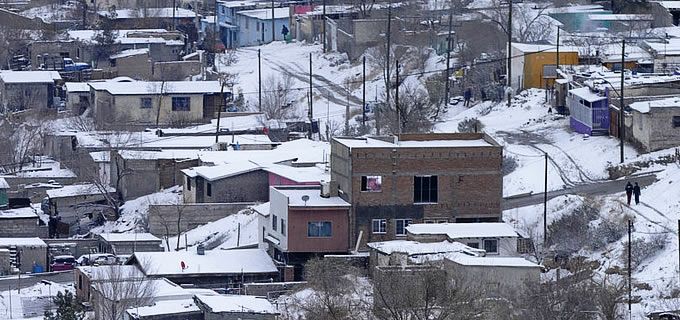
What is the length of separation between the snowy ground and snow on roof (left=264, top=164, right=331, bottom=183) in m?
5.61

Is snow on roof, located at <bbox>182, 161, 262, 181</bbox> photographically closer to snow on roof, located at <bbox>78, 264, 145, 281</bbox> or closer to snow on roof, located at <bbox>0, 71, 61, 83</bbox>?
snow on roof, located at <bbox>78, 264, 145, 281</bbox>

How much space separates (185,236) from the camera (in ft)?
142

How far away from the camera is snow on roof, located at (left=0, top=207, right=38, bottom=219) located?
45841 millimetres

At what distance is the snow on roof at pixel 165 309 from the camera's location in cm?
3388

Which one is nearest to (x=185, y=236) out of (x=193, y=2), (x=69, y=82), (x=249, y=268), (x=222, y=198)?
(x=222, y=198)

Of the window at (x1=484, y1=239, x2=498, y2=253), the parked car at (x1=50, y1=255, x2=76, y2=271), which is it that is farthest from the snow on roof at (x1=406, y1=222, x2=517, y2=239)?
the parked car at (x1=50, y1=255, x2=76, y2=271)

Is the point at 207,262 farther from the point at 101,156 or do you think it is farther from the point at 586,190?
the point at 101,156

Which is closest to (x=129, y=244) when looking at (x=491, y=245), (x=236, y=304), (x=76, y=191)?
(x=76, y=191)

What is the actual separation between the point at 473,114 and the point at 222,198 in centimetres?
885

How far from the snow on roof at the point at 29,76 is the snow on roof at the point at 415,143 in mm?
22586

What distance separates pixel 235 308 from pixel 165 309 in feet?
3.67

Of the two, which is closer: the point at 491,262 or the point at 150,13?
the point at 491,262

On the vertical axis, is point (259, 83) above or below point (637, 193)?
below

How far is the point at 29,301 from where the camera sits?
123 ft
